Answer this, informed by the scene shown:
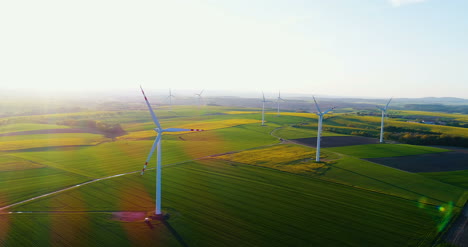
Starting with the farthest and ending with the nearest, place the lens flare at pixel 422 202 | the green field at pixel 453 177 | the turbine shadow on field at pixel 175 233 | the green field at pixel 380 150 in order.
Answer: the green field at pixel 380 150, the green field at pixel 453 177, the lens flare at pixel 422 202, the turbine shadow on field at pixel 175 233

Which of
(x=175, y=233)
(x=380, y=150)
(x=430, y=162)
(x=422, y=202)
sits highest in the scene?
(x=380, y=150)

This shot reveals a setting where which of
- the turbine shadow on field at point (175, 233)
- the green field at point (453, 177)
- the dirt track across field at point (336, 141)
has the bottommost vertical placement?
the turbine shadow on field at point (175, 233)

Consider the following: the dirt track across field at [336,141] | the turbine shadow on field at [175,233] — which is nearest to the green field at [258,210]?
the turbine shadow on field at [175,233]

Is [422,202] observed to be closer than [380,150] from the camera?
Yes

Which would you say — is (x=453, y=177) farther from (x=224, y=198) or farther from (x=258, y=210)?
(x=224, y=198)

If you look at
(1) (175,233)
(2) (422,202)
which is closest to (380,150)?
(2) (422,202)

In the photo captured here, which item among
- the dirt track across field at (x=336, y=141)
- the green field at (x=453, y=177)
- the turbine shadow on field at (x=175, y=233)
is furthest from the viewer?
the dirt track across field at (x=336, y=141)

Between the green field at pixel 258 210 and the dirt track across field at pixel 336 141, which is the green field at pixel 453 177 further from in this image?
the dirt track across field at pixel 336 141

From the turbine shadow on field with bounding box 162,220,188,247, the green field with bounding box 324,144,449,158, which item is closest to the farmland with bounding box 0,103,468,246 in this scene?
the turbine shadow on field with bounding box 162,220,188,247
